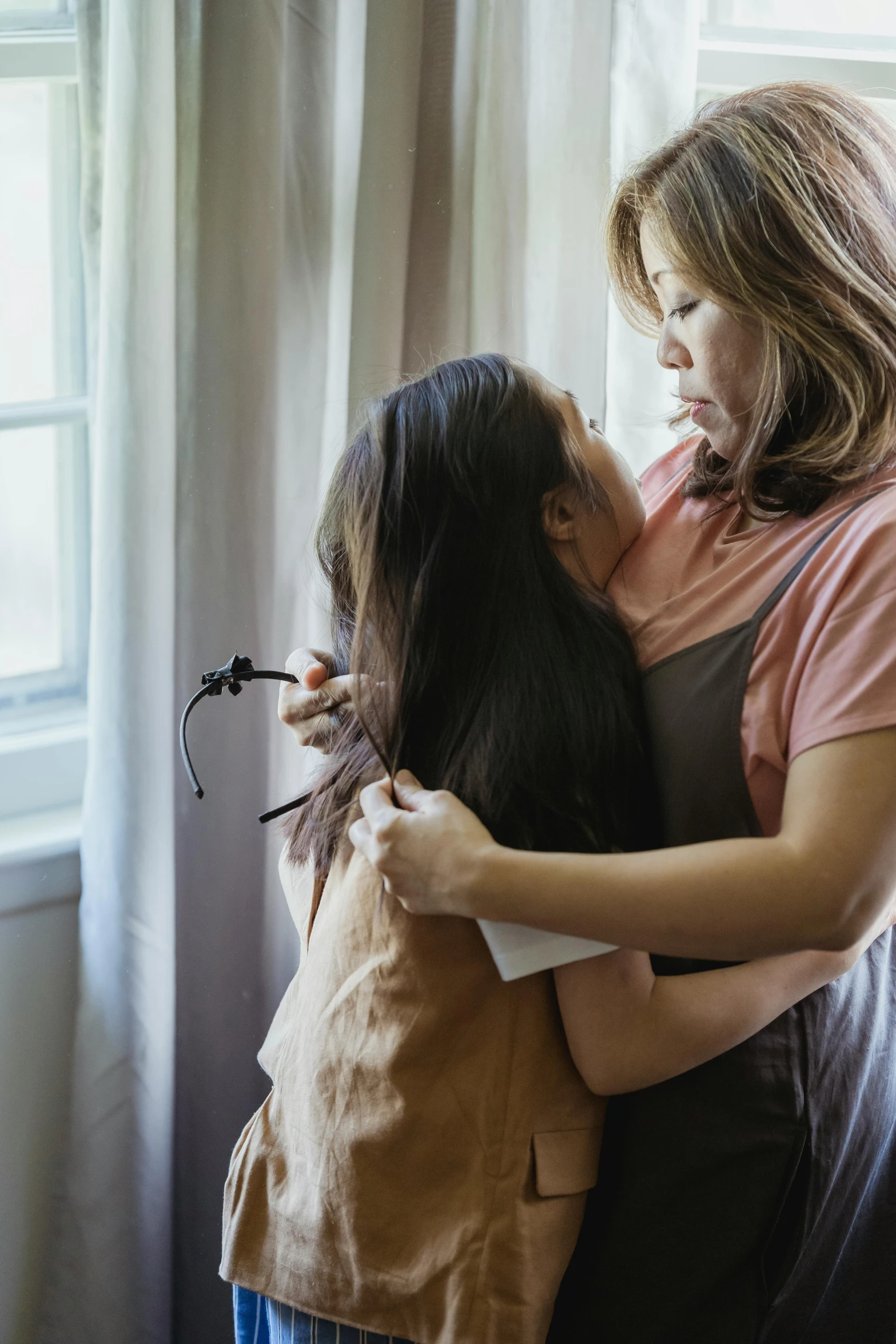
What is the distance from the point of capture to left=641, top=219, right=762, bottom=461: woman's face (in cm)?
94

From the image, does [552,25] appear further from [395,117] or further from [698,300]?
[698,300]

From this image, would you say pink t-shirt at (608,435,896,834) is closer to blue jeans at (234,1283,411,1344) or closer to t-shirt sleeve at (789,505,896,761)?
t-shirt sleeve at (789,505,896,761)

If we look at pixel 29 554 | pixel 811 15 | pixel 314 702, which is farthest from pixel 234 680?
pixel 811 15

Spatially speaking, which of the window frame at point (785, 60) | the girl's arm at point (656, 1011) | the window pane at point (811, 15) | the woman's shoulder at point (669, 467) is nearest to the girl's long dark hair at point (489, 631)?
the girl's arm at point (656, 1011)

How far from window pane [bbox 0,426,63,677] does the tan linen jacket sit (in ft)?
2.66

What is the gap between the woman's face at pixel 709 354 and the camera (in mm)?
944

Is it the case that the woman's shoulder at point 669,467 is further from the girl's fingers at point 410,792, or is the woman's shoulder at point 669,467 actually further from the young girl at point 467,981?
the girl's fingers at point 410,792

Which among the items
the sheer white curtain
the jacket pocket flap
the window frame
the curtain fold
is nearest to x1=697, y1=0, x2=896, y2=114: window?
the window frame

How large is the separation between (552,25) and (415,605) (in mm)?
842

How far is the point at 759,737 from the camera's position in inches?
33.3

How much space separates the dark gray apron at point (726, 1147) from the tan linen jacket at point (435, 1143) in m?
0.05

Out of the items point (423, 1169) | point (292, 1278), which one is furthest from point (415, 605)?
point (292, 1278)

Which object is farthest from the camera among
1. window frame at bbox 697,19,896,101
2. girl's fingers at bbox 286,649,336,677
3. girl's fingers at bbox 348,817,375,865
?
window frame at bbox 697,19,896,101

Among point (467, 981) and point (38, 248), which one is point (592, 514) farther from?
point (38, 248)
